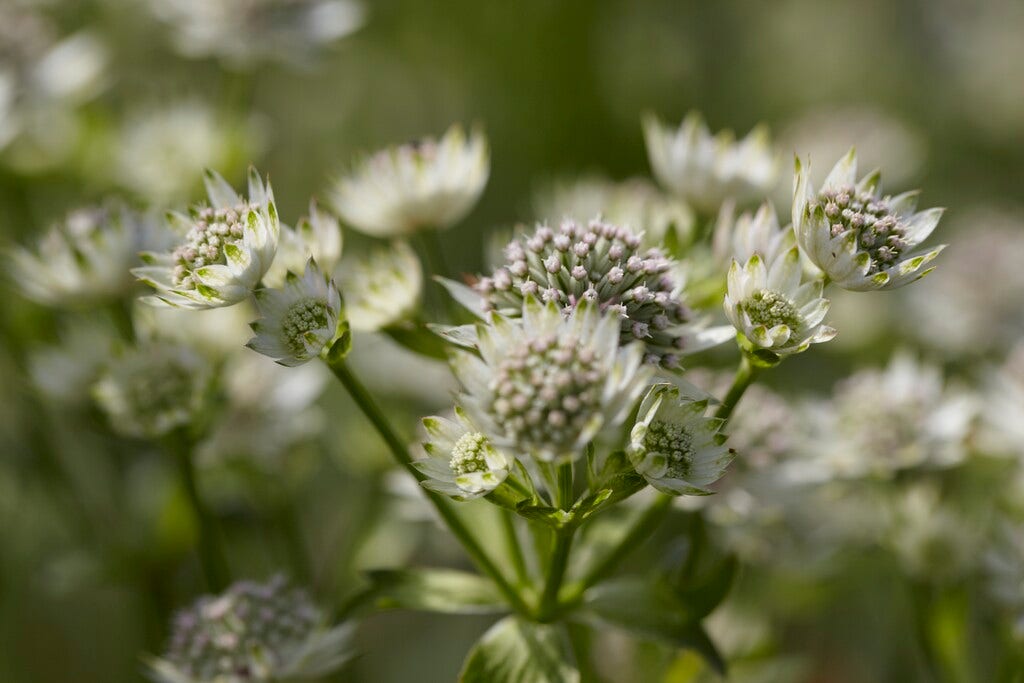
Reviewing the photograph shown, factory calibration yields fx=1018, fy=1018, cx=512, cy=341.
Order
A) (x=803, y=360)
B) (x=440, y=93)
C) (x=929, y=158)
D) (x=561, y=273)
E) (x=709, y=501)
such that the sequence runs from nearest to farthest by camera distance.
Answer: (x=561, y=273) → (x=709, y=501) → (x=803, y=360) → (x=440, y=93) → (x=929, y=158)

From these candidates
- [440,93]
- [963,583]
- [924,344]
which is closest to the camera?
[963,583]

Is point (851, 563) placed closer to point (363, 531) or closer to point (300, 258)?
point (363, 531)

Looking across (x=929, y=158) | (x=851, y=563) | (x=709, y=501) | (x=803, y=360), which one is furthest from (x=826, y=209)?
(x=929, y=158)

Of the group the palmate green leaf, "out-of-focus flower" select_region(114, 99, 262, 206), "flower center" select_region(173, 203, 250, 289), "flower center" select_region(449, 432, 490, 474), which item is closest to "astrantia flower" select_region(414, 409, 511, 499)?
"flower center" select_region(449, 432, 490, 474)

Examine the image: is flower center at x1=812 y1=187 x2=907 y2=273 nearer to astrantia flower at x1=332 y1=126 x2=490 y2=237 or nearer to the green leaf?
astrantia flower at x1=332 y1=126 x2=490 y2=237

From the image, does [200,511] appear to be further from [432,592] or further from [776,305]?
[776,305]

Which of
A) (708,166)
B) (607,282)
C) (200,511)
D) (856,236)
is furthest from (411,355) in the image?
(856,236)

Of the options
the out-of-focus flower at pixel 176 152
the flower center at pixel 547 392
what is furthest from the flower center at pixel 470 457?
the out-of-focus flower at pixel 176 152
